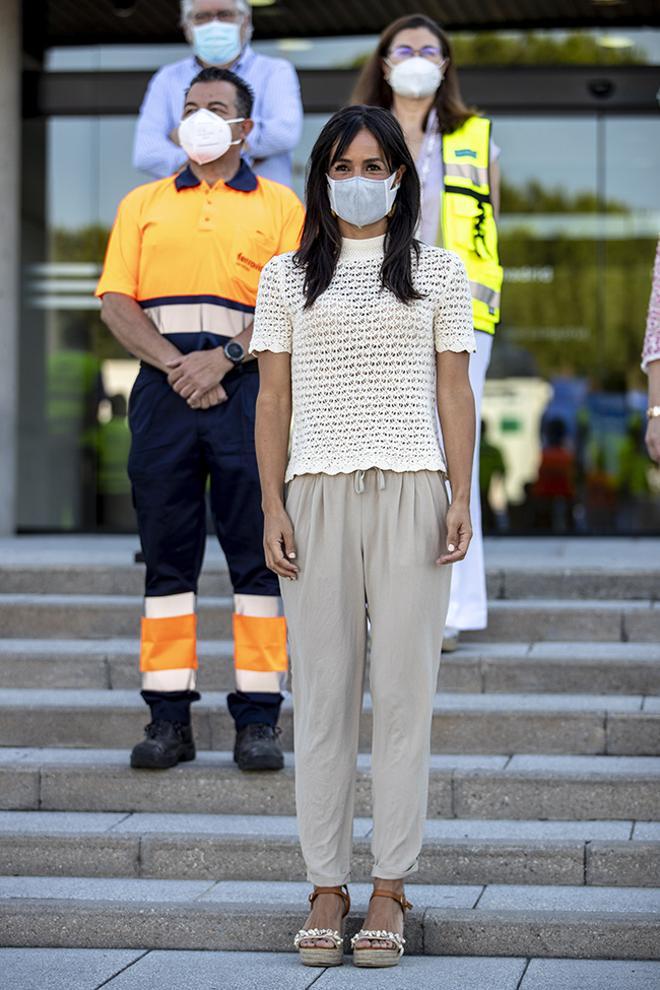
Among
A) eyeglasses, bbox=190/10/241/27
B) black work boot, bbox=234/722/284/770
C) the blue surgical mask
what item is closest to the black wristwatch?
black work boot, bbox=234/722/284/770

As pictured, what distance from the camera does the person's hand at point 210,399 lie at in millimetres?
5688

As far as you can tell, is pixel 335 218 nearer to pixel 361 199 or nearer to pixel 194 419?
pixel 361 199

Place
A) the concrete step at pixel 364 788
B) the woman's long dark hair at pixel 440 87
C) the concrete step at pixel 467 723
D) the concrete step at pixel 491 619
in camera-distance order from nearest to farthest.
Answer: the concrete step at pixel 364 788 < the concrete step at pixel 467 723 < the woman's long dark hair at pixel 440 87 < the concrete step at pixel 491 619

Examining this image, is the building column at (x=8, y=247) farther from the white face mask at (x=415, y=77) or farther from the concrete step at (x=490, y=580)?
the white face mask at (x=415, y=77)

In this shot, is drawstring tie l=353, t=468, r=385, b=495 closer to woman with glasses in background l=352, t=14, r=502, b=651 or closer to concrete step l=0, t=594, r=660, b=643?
woman with glasses in background l=352, t=14, r=502, b=651

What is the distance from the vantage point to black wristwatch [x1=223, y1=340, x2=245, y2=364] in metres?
5.71

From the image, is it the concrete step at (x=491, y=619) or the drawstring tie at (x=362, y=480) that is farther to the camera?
the concrete step at (x=491, y=619)

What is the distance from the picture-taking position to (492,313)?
6.57 m

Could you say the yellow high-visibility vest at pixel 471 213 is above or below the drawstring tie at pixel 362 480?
above

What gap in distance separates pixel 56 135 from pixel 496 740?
731 cm

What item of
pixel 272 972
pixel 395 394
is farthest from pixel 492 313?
pixel 272 972

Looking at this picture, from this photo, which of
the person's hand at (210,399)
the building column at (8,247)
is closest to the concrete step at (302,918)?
the person's hand at (210,399)

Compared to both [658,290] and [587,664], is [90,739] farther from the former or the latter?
[658,290]

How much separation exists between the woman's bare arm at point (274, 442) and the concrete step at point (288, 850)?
110 cm
